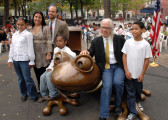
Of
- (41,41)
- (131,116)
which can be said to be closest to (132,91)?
(131,116)

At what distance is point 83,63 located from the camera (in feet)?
7.44

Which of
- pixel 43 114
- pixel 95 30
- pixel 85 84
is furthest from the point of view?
pixel 95 30

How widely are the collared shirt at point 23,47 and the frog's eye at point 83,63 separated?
1.09 m

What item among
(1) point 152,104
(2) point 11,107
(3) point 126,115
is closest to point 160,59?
(1) point 152,104

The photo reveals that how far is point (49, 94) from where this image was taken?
304 cm

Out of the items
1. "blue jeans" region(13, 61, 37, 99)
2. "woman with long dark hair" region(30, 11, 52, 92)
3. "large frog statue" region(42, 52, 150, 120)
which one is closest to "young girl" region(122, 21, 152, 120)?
"large frog statue" region(42, 52, 150, 120)

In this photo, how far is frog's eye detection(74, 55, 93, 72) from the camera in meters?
2.27

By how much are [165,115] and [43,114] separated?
2.15 metres

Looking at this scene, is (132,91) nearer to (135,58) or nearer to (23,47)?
(135,58)

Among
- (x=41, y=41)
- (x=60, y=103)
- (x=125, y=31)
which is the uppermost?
(x=125, y=31)

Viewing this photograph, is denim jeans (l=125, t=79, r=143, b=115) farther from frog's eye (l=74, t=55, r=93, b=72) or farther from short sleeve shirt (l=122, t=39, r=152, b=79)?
frog's eye (l=74, t=55, r=93, b=72)

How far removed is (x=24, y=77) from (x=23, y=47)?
602 millimetres

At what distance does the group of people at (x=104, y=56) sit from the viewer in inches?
96.4

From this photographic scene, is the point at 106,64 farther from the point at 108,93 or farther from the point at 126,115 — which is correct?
the point at 126,115
